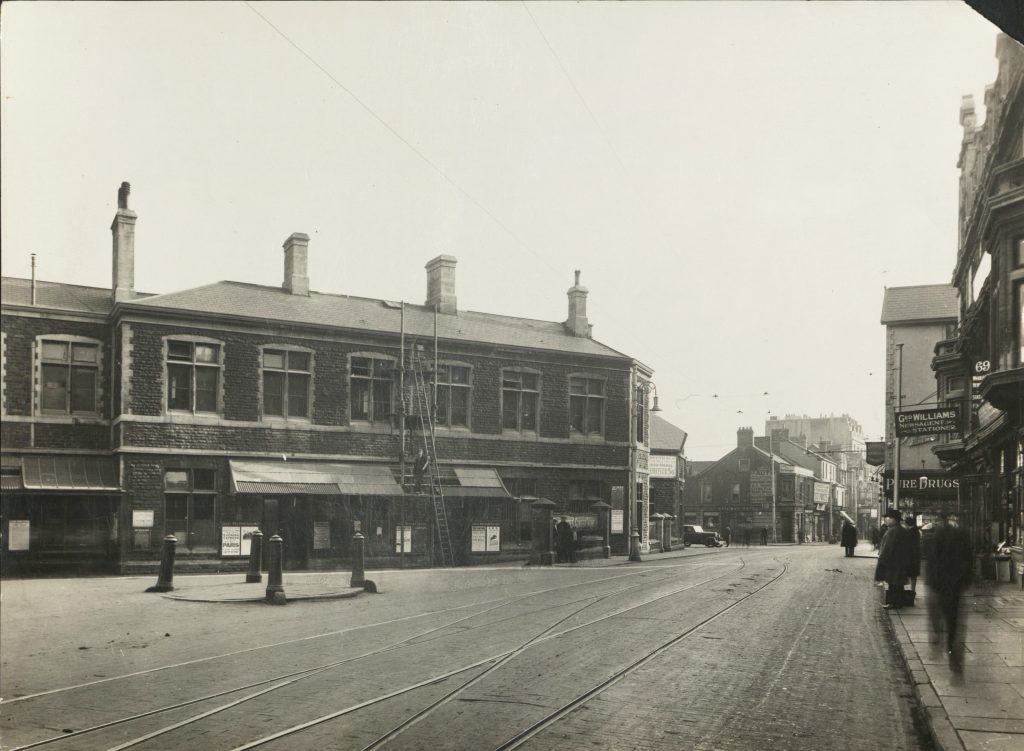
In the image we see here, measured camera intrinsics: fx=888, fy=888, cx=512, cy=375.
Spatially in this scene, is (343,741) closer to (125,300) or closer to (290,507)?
(290,507)

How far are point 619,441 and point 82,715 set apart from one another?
20419 millimetres

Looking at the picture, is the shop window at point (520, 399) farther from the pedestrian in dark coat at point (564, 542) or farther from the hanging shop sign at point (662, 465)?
the hanging shop sign at point (662, 465)

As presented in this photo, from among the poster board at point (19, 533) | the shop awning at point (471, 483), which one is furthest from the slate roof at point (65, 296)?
the shop awning at point (471, 483)

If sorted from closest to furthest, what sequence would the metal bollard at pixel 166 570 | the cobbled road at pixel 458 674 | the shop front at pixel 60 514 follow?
the cobbled road at pixel 458 674, the metal bollard at pixel 166 570, the shop front at pixel 60 514

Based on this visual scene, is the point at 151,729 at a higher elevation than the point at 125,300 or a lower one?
lower

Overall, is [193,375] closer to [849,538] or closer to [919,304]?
[849,538]

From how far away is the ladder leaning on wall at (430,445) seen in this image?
23.4 meters

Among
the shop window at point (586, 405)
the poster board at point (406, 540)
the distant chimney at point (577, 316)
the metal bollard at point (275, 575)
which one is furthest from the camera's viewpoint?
the distant chimney at point (577, 316)

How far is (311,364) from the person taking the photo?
77.4 feet

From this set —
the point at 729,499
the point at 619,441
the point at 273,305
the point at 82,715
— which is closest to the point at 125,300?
the point at 273,305

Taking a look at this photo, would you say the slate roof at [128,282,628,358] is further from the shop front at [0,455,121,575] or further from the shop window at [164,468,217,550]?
the shop front at [0,455,121,575]

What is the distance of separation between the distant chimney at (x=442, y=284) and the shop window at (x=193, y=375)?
18.7ft

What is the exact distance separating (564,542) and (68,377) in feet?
45.2

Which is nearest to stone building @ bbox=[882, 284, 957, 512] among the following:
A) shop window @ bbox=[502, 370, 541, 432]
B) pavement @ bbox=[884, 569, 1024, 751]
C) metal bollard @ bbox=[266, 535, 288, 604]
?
shop window @ bbox=[502, 370, 541, 432]
